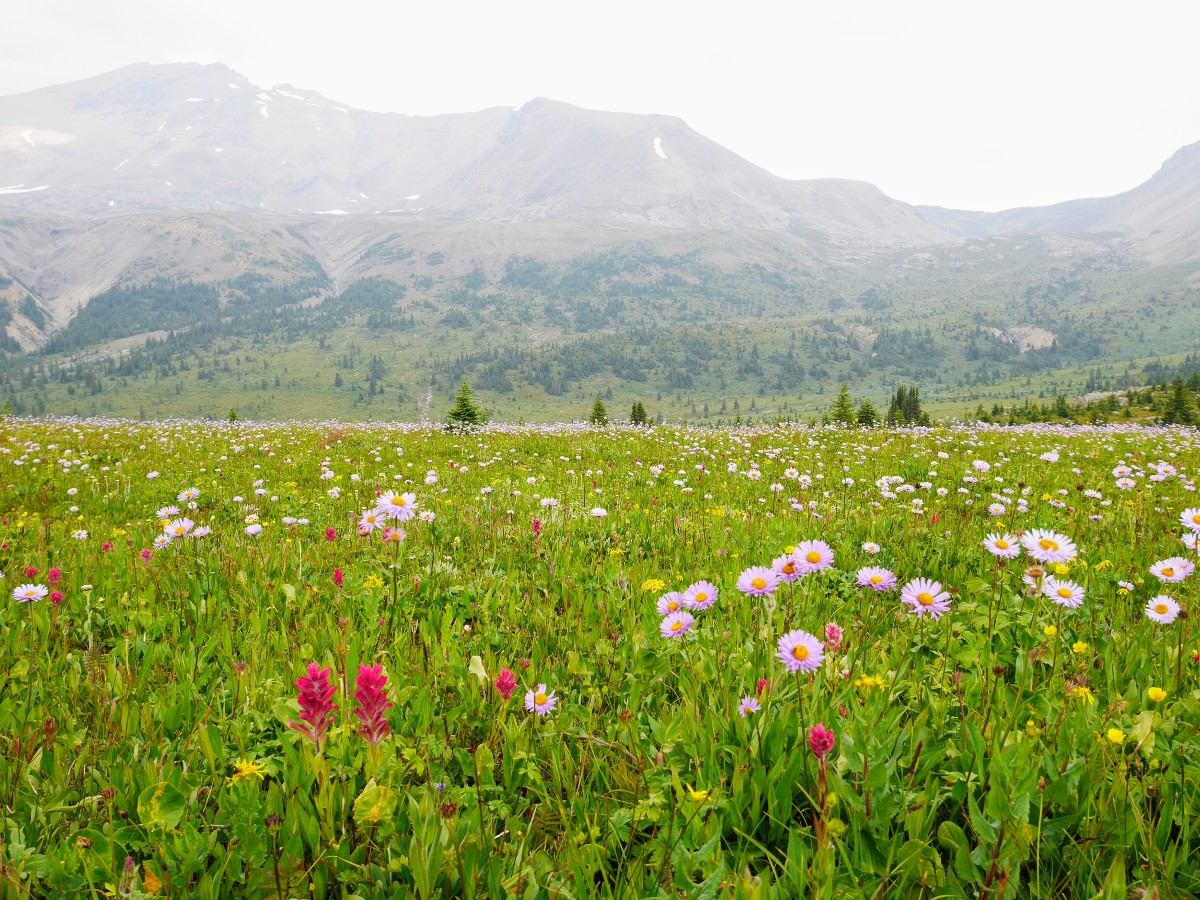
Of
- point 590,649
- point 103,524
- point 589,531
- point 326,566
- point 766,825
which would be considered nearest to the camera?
point 766,825

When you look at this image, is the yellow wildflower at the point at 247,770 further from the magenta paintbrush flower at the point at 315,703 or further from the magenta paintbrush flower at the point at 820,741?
the magenta paintbrush flower at the point at 820,741

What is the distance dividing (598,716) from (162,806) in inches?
65.2

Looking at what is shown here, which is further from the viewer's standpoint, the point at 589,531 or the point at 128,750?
the point at 589,531

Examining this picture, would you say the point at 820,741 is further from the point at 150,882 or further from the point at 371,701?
the point at 150,882

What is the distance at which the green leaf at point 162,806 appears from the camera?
1902 mm

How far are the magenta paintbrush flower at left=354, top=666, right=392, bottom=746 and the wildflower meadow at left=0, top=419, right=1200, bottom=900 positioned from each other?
0.01m

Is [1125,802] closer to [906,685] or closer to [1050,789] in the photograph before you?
[1050,789]

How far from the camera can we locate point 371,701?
168cm

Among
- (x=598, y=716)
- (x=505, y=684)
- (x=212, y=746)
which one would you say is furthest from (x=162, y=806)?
(x=598, y=716)

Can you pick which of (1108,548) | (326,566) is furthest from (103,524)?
(1108,548)

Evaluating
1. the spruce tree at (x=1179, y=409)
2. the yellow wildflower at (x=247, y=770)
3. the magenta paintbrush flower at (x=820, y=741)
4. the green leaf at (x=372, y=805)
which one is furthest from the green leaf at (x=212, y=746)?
A: the spruce tree at (x=1179, y=409)

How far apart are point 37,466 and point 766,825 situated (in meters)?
13.2

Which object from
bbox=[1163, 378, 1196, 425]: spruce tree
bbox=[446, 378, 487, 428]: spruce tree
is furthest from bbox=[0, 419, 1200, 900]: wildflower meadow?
bbox=[1163, 378, 1196, 425]: spruce tree

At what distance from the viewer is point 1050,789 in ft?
6.47
